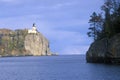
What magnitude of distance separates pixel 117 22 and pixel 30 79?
52.9 metres

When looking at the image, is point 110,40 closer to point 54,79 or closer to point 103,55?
point 103,55

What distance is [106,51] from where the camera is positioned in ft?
416

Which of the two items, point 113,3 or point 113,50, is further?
point 113,3

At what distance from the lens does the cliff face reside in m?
122

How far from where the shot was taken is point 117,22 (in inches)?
5157

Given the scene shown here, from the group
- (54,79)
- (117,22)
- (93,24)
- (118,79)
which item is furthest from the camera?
(93,24)

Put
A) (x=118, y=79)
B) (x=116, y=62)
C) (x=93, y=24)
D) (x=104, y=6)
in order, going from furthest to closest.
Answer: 1. (x=93, y=24)
2. (x=104, y=6)
3. (x=116, y=62)
4. (x=118, y=79)

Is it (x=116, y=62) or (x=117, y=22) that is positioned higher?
(x=117, y=22)

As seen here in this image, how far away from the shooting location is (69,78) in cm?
8419

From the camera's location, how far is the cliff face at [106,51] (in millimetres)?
121819

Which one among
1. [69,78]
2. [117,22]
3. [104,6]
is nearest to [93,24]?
[104,6]

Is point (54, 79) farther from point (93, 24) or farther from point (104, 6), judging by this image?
point (93, 24)

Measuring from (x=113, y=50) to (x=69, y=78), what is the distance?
134ft

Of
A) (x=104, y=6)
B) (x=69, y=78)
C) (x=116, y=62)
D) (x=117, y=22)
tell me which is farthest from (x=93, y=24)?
(x=69, y=78)
